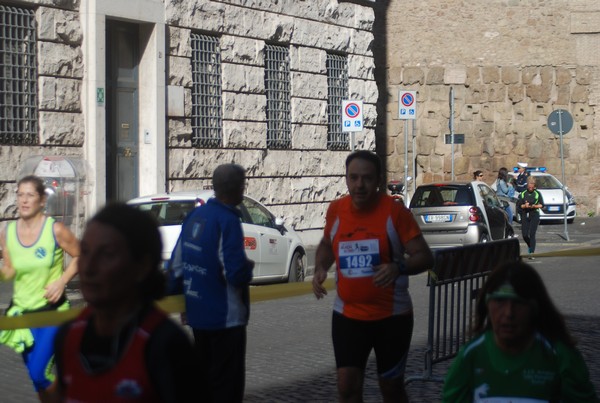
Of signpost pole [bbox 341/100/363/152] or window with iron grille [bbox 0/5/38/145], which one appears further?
signpost pole [bbox 341/100/363/152]

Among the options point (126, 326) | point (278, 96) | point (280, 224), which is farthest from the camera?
point (278, 96)

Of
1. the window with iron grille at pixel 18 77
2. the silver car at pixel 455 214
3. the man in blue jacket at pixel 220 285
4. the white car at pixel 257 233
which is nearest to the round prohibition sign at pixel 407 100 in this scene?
the silver car at pixel 455 214

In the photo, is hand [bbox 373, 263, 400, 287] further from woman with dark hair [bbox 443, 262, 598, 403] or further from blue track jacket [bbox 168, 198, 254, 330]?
woman with dark hair [bbox 443, 262, 598, 403]

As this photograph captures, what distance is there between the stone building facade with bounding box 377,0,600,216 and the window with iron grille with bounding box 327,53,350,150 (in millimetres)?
11938

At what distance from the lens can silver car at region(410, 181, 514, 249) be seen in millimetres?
25141

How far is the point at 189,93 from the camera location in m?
22.5

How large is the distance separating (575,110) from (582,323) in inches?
1094

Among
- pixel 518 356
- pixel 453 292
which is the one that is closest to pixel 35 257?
pixel 453 292

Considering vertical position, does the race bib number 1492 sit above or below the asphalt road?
above

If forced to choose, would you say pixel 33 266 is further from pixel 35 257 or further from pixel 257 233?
pixel 257 233

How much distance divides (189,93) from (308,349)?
1110 cm

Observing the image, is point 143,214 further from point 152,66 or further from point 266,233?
point 152,66

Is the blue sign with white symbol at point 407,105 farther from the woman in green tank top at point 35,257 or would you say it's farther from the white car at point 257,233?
the woman in green tank top at point 35,257

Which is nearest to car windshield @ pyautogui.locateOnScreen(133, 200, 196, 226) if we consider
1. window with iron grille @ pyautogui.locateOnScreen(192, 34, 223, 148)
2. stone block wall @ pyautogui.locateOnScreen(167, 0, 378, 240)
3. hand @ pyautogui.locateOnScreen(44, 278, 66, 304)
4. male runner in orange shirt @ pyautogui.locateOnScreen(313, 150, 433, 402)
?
stone block wall @ pyautogui.locateOnScreen(167, 0, 378, 240)
